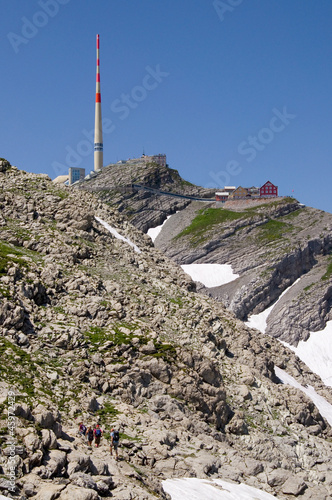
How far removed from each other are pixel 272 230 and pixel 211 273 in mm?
18814

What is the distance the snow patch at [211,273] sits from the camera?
5382 inches

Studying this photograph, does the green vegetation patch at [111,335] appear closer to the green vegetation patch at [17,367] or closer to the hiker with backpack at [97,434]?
the green vegetation patch at [17,367]

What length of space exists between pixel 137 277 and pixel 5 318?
15.8m

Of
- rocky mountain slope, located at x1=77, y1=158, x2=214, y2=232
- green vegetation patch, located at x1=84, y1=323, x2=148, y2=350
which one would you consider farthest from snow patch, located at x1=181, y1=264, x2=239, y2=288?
green vegetation patch, located at x1=84, y1=323, x2=148, y2=350

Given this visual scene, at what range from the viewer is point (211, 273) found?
141 m

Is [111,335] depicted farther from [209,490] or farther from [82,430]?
[209,490]

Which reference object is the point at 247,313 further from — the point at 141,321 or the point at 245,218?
the point at 141,321

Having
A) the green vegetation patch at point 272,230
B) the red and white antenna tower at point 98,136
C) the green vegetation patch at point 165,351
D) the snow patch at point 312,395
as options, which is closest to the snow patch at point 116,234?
the snow patch at point 312,395

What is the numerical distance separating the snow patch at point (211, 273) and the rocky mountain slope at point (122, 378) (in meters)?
79.7

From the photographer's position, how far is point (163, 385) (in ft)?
123

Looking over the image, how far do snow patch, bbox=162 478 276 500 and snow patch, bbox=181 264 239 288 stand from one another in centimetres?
10261

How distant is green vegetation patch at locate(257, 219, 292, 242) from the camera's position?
5709 inches

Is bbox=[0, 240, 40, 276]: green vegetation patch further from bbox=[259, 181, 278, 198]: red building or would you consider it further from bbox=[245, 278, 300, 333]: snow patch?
bbox=[259, 181, 278, 198]: red building

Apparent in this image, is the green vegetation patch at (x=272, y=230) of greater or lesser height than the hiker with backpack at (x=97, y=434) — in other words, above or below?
above
